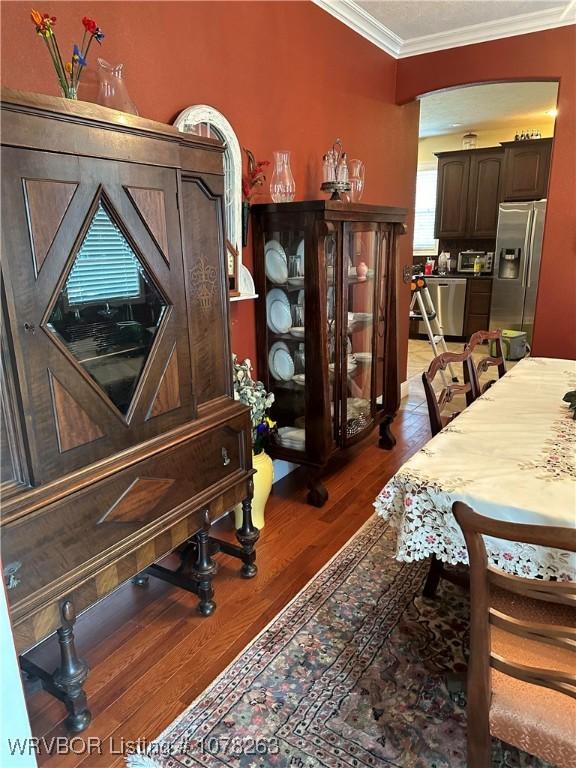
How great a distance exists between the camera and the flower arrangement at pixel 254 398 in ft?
8.09

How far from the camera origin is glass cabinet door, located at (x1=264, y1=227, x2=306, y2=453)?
9.18 ft

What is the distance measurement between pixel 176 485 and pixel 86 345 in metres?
0.59

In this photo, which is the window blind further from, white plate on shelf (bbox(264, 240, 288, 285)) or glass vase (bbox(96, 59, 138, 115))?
white plate on shelf (bbox(264, 240, 288, 285))

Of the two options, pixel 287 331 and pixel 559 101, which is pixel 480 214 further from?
pixel 287 331

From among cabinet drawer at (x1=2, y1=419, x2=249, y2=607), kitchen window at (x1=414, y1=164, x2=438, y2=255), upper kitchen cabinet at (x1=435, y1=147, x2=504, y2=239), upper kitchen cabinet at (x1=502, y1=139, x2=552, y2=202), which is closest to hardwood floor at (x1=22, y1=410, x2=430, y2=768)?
cabinet drawer at (x1=2, y1=419, x2=249, y2=607)

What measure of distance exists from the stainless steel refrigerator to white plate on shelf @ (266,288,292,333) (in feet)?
14.9

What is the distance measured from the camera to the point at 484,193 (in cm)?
710

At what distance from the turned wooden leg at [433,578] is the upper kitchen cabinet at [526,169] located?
19.8ft

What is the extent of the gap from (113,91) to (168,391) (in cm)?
100

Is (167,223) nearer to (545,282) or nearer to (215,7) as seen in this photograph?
(215,7)

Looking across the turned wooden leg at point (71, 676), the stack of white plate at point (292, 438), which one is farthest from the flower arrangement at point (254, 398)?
the turned wooden leg at point (71, 676)

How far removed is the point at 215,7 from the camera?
238cm

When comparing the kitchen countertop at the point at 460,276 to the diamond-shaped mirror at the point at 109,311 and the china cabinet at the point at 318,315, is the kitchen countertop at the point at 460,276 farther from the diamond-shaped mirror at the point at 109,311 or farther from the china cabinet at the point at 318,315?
the diamond-shaped mirror at the point at 109,311

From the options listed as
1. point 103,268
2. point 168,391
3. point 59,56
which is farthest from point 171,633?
point 59,56
